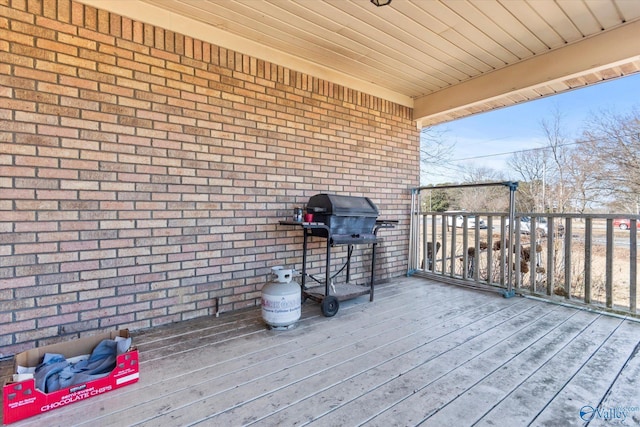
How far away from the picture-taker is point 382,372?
1.97 meters

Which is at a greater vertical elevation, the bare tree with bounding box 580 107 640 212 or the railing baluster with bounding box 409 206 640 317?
the bare tree with bounding box 580 107 640 212

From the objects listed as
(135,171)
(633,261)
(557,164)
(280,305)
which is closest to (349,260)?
(280,305)

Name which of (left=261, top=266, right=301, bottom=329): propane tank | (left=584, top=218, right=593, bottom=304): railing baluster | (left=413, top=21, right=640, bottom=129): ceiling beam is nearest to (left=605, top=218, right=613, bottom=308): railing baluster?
(left=584, top=218, right=593, bottom=304): railing baluster

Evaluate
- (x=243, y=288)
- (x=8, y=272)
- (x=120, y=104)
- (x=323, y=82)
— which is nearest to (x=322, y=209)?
(x=243, y=288)

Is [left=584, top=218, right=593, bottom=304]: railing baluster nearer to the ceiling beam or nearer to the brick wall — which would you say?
the ceiling beam

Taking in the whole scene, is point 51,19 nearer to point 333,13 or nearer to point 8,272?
point 8,272

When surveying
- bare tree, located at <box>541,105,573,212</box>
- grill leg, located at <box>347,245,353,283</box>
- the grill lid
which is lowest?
grill leg, located at <box>347,245,353,283</box>

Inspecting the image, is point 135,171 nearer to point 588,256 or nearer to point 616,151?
point 588,256

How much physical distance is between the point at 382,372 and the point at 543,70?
3.63 m

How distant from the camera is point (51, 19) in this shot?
2211mm

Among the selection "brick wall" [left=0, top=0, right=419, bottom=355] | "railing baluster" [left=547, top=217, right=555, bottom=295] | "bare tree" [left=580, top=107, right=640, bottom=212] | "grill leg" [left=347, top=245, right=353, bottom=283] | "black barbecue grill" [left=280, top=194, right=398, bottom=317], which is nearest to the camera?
"brick wall" [left=0, top=0, right=419, bottom=355]

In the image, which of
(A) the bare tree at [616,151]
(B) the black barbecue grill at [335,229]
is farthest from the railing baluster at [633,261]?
(A) the bare tree at [616,151]

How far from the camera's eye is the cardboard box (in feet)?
4.88

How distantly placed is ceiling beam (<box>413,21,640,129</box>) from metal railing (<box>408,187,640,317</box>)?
1.49 metres
